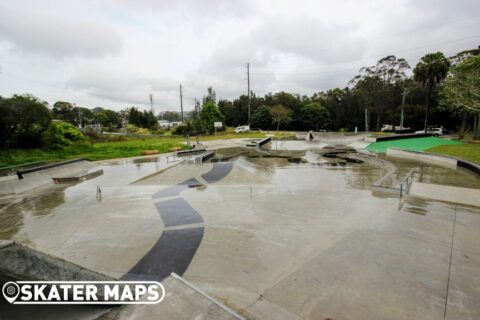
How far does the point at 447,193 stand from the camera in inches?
314

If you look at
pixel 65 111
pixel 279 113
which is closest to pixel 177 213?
pixel 279 113

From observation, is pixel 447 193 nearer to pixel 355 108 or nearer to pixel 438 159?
pixel 438 159

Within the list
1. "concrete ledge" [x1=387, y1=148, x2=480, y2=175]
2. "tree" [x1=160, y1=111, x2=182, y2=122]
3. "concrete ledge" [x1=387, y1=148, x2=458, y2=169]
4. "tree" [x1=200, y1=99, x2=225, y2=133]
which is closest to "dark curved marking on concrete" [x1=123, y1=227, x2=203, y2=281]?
"concrete ledge" [x1=387, y1=148, x2=480, y2=175]

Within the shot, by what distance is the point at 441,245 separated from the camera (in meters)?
4.69

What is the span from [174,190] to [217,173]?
3.35 meters

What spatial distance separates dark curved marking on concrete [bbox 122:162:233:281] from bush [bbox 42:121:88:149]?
62.0ft

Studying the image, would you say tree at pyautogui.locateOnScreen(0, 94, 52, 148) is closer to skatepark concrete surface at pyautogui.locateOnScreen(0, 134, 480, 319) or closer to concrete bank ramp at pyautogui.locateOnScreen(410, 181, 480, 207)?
skatepark concrete surface at pyautogui.locateOnScreen(0, 134, 480, 319)

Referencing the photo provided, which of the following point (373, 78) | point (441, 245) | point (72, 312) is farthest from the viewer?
point (373, 78)

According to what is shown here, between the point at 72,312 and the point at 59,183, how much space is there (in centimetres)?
1140

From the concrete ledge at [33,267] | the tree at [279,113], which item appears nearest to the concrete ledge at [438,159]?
the concrete ledge at [33,267]

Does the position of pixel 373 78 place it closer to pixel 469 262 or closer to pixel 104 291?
pixel 469 262

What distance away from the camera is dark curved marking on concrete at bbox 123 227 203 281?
413 cm

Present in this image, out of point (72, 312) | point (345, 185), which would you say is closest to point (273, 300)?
point (72, 312)

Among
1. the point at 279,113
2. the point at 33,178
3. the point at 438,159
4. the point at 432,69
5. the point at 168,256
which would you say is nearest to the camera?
the point at 168,256
